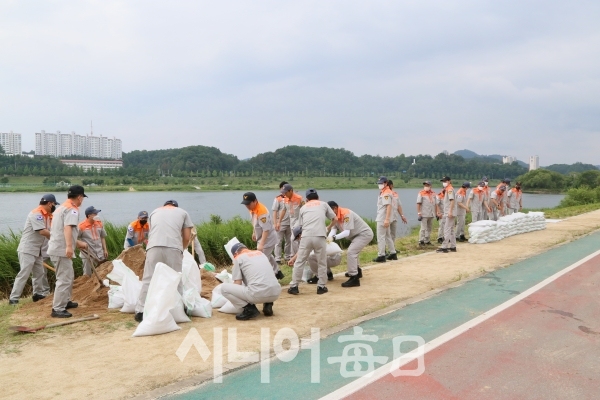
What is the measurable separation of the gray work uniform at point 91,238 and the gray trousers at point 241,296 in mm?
3600

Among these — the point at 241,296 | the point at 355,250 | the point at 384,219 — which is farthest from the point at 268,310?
the point at 384,219

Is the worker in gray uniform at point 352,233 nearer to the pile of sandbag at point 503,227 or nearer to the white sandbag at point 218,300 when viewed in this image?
the white sandbag at point 218,300

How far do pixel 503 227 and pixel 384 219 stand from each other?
219 inches

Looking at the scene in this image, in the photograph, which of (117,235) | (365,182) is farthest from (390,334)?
(365,182)

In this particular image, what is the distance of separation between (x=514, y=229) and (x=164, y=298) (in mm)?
12789

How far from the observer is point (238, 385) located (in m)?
4.41

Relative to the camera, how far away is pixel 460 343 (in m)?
5.45

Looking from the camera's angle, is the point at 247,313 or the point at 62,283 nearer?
the point at 247,313

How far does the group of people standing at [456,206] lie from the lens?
12656mm

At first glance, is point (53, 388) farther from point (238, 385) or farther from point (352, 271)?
point (352, 271)

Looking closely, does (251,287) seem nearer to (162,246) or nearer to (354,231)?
(162,246)

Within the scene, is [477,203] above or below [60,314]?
above

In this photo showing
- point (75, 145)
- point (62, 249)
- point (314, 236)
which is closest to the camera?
point (62, 249)

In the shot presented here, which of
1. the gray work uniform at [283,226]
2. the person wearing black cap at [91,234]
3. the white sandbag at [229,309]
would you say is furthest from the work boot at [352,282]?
the person wearing black cap at [91,234]
